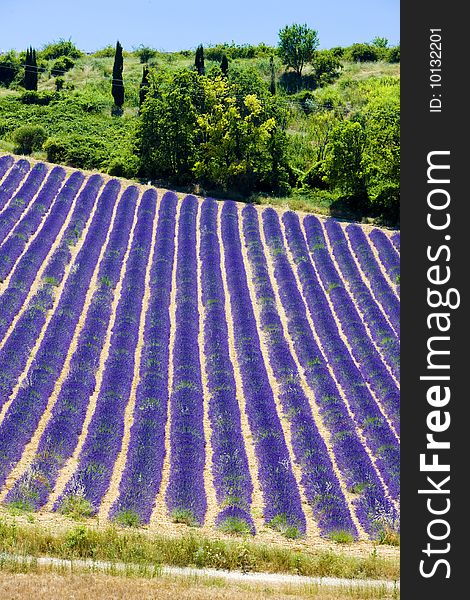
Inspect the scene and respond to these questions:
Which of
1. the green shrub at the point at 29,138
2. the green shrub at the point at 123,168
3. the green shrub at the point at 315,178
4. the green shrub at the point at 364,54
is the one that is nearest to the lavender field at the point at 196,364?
the green shrub at the point at 123,168

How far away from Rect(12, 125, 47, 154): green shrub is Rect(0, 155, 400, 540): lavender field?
8.65 m

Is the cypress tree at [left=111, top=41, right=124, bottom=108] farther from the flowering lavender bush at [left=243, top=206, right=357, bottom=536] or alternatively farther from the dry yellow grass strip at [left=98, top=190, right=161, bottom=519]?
the flowering lavender bush at [left=243, top=206, right=357, bottom=536]

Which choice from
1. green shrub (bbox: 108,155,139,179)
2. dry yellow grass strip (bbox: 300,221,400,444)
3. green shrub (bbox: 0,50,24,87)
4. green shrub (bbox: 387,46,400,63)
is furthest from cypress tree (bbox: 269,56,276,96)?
dry yellow grass strip (bbox: 300,221,400,444)

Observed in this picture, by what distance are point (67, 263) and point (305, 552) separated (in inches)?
681

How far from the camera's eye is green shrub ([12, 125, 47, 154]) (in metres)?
43.1

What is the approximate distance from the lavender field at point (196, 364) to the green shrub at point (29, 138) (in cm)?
865

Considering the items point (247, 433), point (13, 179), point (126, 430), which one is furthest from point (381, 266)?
point (13, 179)

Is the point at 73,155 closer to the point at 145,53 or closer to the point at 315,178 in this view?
the point at 315,178

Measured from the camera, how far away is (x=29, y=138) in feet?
143

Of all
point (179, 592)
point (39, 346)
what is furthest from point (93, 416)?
point (179, 592)

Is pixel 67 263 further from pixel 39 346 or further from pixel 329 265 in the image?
pixel 329 265

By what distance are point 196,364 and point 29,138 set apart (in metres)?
27.5

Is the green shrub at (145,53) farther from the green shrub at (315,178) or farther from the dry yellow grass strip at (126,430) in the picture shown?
the dry yellow grass strip at (126,430)

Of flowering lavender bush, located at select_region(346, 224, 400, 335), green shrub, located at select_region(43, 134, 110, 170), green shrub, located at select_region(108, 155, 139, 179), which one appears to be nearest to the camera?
flowering lavender bush, located at select_region(346, 224, 400, 335)
